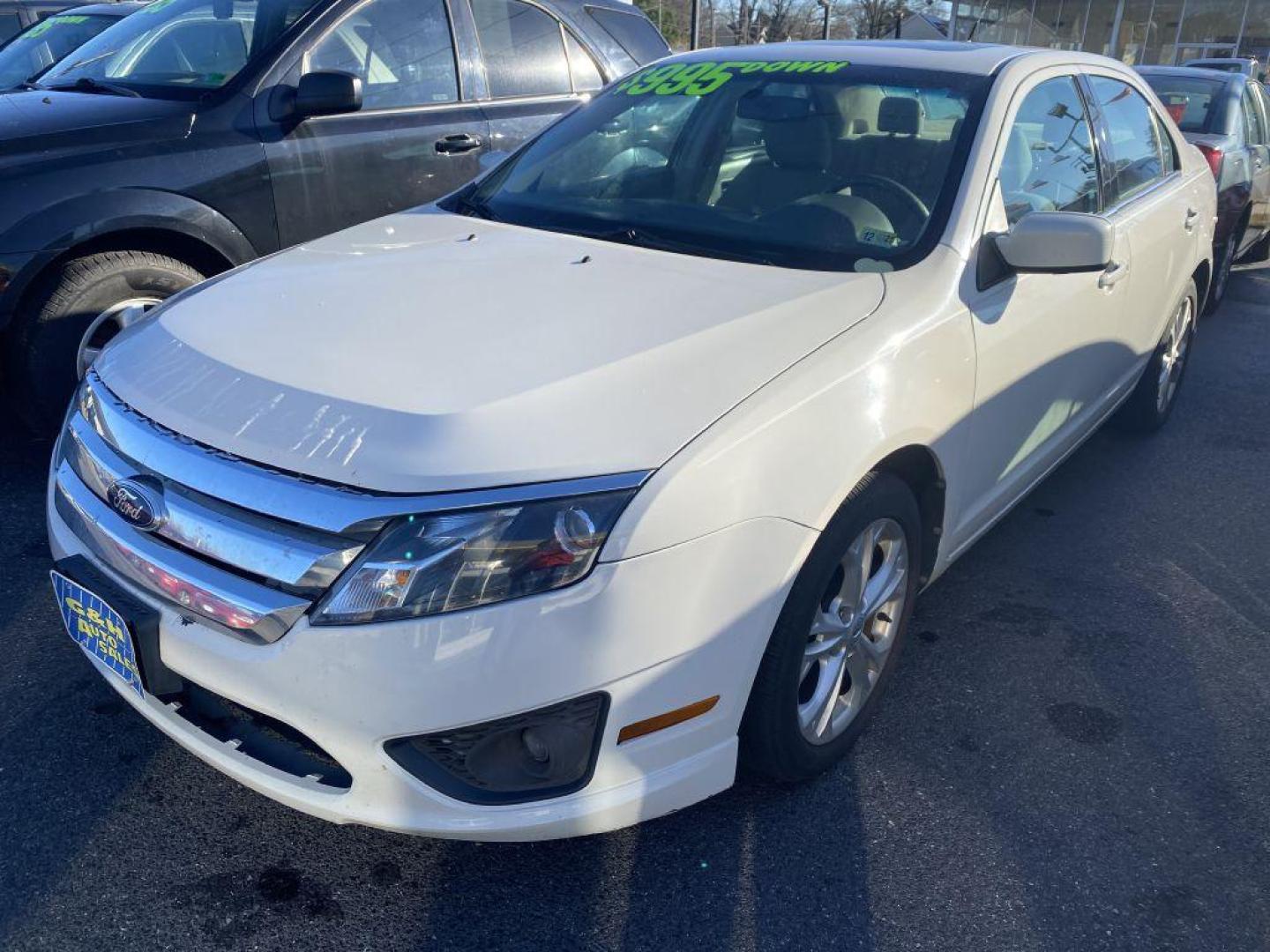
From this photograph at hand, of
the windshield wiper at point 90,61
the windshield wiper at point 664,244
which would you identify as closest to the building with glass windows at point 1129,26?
the windshield wiper at point 90,61

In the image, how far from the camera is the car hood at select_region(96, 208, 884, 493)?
1871 millimetres

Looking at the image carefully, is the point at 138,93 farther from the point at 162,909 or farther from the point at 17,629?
the point at 162,909

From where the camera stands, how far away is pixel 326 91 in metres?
4.04

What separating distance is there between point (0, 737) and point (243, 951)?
3.25ft

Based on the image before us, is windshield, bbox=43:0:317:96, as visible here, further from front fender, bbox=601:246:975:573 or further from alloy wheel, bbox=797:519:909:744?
Result: alloy wheel, bbox=797:519:909:744

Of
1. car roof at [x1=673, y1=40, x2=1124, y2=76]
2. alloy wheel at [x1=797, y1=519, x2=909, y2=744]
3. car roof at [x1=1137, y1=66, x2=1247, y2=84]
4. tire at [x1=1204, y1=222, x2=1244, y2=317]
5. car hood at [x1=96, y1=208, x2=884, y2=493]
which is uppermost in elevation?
car roof at [x1=673, y1=40, x2=1124, y2=76]

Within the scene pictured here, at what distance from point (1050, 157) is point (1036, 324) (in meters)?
0.65

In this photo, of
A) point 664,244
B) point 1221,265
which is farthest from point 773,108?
point 1221,265

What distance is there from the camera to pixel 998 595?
136 inches

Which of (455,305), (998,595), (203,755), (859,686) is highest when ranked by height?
(455,305)

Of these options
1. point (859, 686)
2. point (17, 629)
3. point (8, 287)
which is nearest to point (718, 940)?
point (859, 686)

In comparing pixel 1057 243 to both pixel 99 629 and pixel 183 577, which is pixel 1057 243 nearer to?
pixel 183 577

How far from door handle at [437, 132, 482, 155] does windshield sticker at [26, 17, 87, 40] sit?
248 cm

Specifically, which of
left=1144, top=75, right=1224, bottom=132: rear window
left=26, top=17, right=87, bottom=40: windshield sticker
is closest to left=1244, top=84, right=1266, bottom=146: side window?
left=1144, top=75, right=1224, bottom=132: rear window
